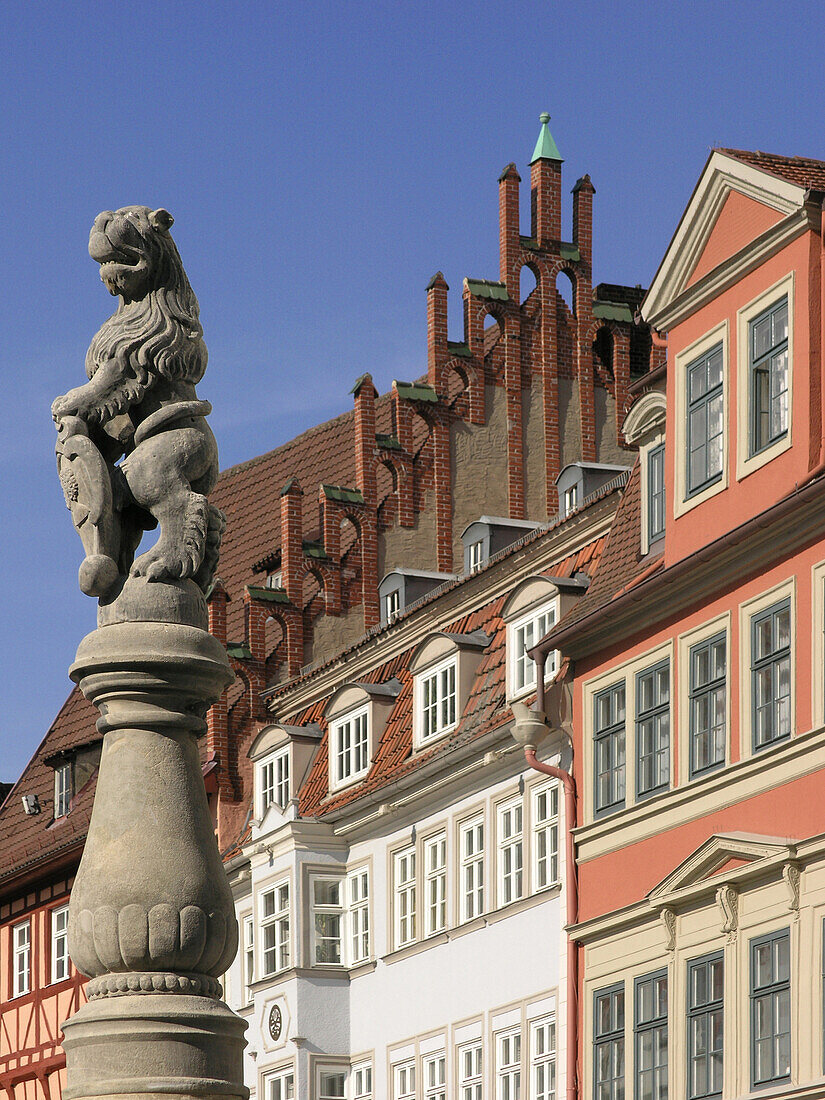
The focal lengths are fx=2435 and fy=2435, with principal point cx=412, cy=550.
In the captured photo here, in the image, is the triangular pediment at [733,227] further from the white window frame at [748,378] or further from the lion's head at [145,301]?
the lion's head at [145,301]

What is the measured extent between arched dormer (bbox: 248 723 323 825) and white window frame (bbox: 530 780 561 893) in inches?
289

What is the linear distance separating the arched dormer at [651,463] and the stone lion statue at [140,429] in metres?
19.3

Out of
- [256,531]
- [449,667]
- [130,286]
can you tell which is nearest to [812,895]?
[449,667]

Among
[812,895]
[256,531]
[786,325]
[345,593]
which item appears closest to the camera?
[812,895]

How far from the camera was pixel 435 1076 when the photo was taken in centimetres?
2956

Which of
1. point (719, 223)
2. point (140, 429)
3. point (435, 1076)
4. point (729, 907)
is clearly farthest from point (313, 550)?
point (140, 429)

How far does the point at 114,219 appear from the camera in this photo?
23.3 ft

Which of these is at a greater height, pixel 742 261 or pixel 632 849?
pixel 742 261

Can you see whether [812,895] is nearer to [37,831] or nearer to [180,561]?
[180,561]

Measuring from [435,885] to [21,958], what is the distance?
578 inches

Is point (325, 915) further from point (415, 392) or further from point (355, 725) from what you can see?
point (415, 392)

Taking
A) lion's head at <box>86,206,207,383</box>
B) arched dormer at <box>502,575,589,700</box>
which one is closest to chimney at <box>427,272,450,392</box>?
arched dormer at <box>502,575,589,700</box>

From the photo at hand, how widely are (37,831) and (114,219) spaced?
125ft

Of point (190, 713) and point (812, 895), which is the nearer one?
point (190, 713)
